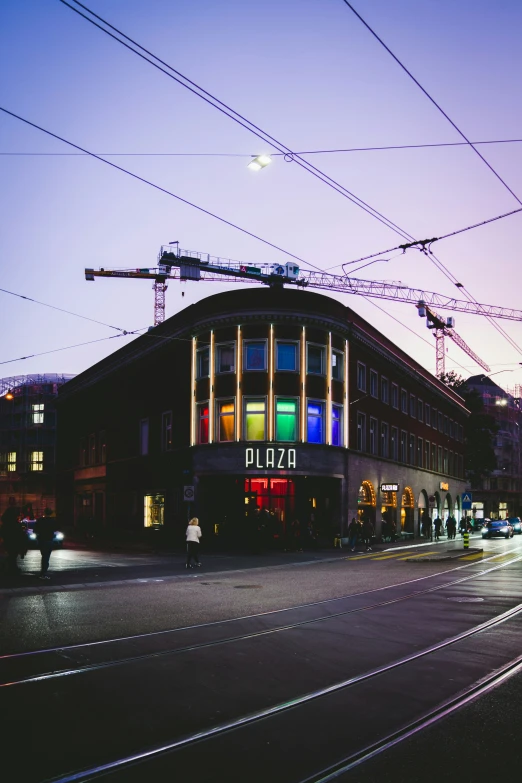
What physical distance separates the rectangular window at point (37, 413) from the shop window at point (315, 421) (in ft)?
276

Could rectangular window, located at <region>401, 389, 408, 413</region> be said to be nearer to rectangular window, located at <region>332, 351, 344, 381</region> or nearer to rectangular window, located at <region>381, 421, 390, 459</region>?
rectangular window, located at <region>381, 421, 390, 459</region>

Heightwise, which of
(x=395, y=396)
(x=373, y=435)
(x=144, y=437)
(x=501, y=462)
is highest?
(x=395, y=396)

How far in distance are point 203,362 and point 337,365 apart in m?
7.39

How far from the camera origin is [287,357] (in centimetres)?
3731

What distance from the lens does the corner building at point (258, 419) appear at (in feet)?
120

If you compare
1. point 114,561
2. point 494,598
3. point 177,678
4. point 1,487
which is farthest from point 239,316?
point 1,487

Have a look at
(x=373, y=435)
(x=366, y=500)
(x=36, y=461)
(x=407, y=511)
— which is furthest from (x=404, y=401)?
(x=36, y=461)

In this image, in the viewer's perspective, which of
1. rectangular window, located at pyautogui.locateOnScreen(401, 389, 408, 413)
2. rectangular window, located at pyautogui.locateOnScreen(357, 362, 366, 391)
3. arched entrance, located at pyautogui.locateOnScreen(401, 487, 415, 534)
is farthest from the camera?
rectangular window, located at pyautogui.locateOnScreen(401, 389, 408, 413)

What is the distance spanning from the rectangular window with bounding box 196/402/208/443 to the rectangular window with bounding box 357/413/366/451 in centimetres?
964

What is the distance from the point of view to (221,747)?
569cm

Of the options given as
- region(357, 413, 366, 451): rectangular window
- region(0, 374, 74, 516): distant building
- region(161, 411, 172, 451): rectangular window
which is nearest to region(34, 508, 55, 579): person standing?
region(161, 411, 172, 451): rectangular window

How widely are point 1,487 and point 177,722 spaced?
116 m

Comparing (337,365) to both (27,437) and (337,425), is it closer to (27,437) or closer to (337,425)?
(337,425)

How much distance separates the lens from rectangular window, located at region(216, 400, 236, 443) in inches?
1457
